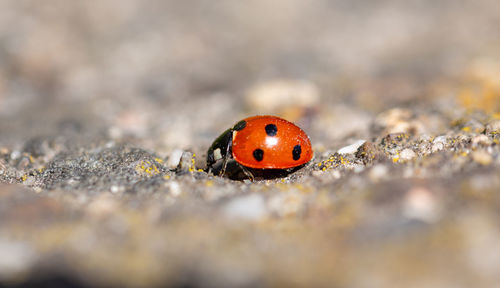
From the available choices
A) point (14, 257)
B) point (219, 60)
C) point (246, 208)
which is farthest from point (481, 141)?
point (219, 60)

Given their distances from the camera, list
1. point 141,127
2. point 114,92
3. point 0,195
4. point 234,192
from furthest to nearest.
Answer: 1. point 114,92
2. point 141,127
3. point 234,192
4. point 0,195

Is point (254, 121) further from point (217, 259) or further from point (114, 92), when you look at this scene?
point (114, 92)

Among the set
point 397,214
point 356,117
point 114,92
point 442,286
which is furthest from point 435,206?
point 114,92

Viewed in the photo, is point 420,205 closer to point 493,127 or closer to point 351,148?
point 351,148

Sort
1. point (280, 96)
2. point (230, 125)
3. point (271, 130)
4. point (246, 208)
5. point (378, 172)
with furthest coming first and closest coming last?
point (280, 96) < point (230, 125) < point (271, 130) < point (378, 172) < point (246, 208)

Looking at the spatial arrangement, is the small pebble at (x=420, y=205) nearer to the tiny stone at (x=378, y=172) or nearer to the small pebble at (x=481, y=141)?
the tiny stone at (x=378, y=172)

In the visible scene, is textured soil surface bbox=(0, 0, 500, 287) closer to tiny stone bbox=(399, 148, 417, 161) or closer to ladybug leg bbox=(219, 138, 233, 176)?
tiny stone bbox=(399, 148, 417, 161)
